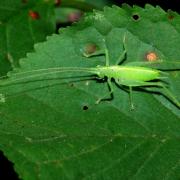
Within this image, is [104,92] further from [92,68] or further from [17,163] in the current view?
[17,163]

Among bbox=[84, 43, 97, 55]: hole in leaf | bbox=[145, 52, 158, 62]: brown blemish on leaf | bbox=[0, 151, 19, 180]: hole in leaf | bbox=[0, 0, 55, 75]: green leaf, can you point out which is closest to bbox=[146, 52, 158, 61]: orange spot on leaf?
bbox=[145, 52, 158, 62]: brown blemish on leaf

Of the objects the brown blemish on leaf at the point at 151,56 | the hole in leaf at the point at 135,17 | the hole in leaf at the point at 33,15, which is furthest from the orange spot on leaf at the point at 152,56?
the hole in leaf at the point at 33,15

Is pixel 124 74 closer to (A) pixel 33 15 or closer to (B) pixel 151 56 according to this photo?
(B) pixel 151 56

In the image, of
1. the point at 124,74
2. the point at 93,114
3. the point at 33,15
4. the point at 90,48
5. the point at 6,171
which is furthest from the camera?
the point at 33,15

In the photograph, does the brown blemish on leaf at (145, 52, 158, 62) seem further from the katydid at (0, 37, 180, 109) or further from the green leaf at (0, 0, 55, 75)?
the green leaf at (0, 0, 55, 75)

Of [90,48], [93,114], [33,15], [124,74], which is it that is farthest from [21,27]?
[93,114]

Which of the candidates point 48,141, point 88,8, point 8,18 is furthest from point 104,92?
point 8,18
